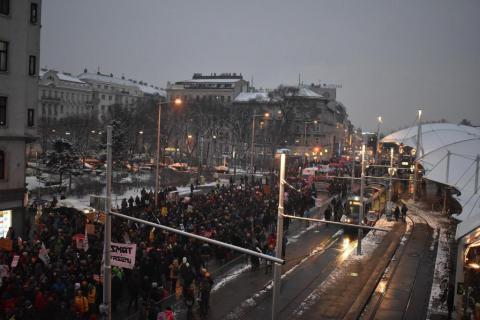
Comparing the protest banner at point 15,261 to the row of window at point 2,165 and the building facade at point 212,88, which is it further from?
the building facade at point 212,88

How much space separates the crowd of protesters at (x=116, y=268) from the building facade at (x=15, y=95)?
1.74 m

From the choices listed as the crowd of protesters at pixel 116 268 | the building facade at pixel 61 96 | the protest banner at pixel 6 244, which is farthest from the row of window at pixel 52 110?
the protest banner at pixel 6 244

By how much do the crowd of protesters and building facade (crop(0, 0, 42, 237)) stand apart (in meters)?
1.74

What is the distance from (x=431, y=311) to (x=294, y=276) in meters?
6.06

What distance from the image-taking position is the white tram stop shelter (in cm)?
1619

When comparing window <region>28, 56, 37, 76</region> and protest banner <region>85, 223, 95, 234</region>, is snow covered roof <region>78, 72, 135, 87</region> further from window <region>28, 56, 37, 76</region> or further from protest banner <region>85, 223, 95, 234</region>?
protest banner <region>85, 223, 95, 234</region>

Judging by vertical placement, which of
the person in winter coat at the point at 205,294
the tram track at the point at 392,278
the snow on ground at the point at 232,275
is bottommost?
the tram track at the point at 392,278

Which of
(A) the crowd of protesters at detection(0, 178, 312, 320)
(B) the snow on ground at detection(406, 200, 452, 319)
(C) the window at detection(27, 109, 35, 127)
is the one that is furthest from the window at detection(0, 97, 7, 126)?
(B) the snow on ground at detection(406, 200, 452, 319)

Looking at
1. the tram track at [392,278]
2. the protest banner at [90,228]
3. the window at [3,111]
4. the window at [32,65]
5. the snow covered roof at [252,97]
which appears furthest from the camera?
the snow covered roof at [252,97]

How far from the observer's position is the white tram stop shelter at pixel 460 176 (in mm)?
16188

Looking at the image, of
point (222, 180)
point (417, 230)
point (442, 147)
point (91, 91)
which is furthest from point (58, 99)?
point (417, 230)

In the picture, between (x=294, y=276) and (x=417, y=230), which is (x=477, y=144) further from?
(x=294, y=276)

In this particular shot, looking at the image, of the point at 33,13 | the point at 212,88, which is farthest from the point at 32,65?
the point at 212,88

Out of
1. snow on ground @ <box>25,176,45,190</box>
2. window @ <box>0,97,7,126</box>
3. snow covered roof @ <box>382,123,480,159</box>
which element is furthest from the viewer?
snow covered roof @ <box>382,123,480,159</box>
